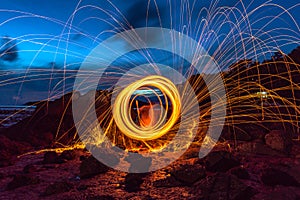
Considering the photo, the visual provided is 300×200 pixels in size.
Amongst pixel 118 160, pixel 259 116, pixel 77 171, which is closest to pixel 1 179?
pixel 77 171

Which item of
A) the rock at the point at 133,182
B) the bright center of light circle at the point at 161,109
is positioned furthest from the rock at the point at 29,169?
the bright center of light circle at the point at 161,109

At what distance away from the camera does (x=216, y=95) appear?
493 inches

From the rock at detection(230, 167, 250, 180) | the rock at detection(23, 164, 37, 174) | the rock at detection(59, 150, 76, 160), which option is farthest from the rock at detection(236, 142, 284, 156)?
the rock at detection(23, 164, 37, 174)

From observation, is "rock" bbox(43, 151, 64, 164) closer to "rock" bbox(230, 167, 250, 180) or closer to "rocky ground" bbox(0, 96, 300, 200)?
"rocky ground" bbox(0, 96, 300, 200)

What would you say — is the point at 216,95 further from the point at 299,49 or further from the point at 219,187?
the point at 219,187

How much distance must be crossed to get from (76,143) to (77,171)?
3729 mm

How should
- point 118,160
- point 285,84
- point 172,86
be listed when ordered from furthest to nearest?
point 285,84, point 172,86, point 118,160

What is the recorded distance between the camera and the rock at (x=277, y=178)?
4648 mm

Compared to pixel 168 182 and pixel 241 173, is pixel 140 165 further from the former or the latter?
pixel 241 173

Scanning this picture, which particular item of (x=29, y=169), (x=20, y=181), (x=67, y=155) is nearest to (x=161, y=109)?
(x=67, y=155)

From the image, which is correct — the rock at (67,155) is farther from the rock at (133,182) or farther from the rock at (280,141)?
the rock at (280,141)

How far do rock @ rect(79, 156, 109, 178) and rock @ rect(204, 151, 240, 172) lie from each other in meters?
2.46

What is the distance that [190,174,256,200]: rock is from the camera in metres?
4.15

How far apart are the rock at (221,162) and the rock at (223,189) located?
106 centimetres
